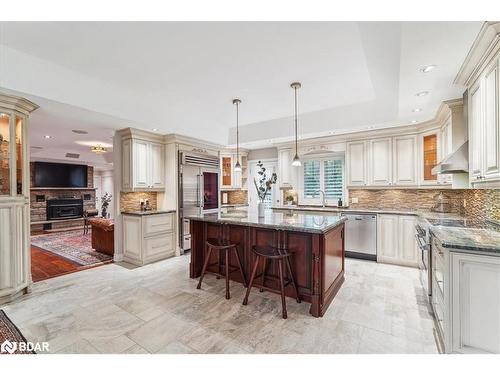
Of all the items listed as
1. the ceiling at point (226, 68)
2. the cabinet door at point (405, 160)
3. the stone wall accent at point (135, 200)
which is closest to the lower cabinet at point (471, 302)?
the ceiling at point (226, 68)

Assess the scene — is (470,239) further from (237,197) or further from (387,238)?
(237,197)

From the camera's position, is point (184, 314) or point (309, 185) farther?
point (309, 185)

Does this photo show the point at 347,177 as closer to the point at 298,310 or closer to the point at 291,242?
the point at 291,242

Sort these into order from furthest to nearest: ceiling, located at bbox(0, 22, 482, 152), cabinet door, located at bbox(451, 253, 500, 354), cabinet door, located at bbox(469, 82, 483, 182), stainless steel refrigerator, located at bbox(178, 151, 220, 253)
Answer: stainless steel refrigerator, located at bbox(178, 151, 220, 253), cabinet door, located at bbox(469, 82, 483, 182), ceiling, located at bbox(0, 22, 482, 152), cabinet door, located at bbox(451, 253, 500, 354)

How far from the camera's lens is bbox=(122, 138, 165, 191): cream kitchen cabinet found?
444cm

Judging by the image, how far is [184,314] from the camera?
256 centimetres

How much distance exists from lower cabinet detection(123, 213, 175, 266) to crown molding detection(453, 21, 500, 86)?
482cm

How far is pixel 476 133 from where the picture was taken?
2416mm

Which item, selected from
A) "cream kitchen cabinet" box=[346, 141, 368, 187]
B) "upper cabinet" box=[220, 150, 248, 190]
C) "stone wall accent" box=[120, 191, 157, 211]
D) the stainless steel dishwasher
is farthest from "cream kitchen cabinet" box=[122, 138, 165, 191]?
"cream kitchen cabinet" box=[346, 141, 368, 187]

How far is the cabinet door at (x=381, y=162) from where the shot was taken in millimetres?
4582

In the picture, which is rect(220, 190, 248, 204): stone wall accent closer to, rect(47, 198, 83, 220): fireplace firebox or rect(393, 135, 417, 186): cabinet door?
rect(393, 135, 417, 186): cabinet door

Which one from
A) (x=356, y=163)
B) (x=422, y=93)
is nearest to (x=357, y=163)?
(x=356, y=163)
